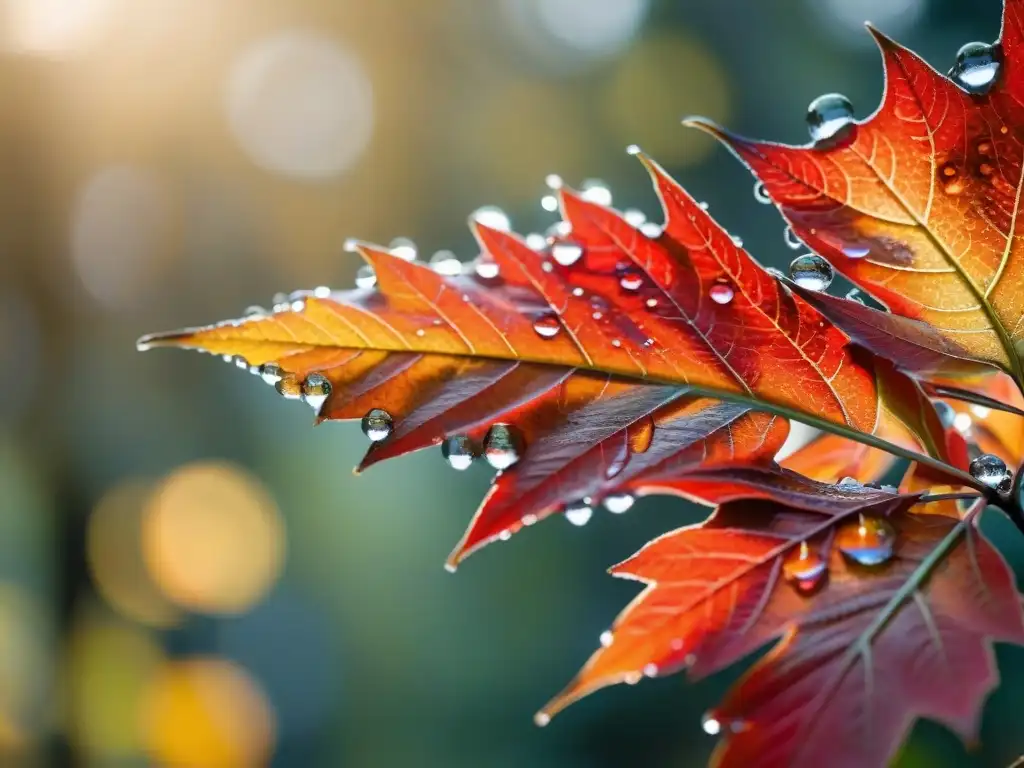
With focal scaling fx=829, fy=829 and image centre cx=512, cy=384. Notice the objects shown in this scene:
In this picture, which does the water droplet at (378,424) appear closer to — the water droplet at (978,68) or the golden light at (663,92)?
the water droplet at (978,68)

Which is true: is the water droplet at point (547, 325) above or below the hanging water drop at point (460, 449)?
above

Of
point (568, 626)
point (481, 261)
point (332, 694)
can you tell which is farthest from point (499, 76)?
point (481, 261)

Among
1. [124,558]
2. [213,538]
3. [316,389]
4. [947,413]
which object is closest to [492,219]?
[316,389]

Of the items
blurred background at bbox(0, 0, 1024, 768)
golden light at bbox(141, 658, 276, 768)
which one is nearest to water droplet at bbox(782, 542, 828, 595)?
blurred background at bbox(0, 0, 1024, 768)

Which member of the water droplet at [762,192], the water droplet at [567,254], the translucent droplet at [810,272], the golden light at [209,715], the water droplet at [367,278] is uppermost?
the water droplet at [762,192]

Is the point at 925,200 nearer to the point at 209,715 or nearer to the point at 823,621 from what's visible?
the point at 823,621

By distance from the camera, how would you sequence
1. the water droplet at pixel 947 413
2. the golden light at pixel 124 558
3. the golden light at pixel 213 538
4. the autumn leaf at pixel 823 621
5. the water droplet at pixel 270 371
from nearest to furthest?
1. the autumn leaf at pixel 823 621
2. the water droplet at pixel 270 371
3. the water droplet at pixel 947 413
4. the golden light at pixel 124 558
5. the golden light at pixel 213 538

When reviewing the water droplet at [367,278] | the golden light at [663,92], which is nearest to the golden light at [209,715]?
the golden light at [663,92]
